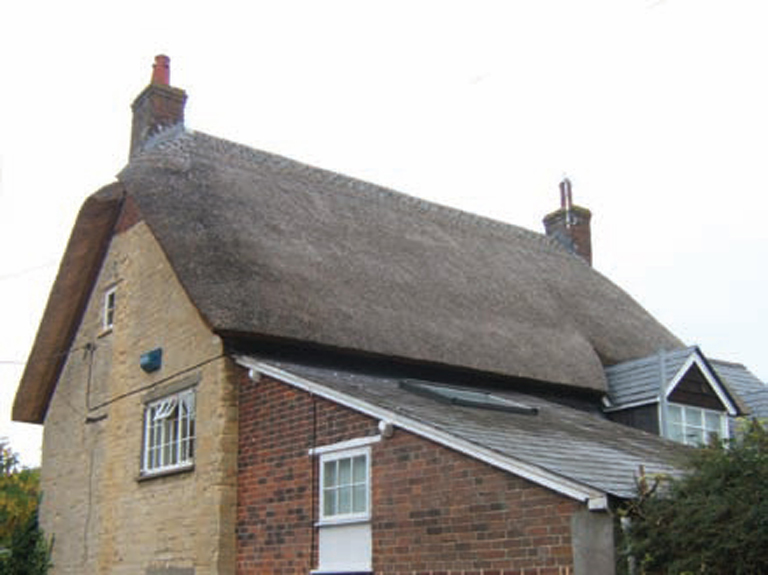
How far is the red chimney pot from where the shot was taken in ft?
59.3

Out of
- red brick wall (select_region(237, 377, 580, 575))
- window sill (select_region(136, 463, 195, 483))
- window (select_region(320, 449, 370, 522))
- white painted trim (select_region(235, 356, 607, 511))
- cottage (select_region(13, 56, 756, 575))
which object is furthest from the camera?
window sill (select_region(136, 463, 195, 483))

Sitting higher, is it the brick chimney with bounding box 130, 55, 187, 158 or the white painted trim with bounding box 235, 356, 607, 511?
the brick chimney with bounding box 130, 55, 187, 158

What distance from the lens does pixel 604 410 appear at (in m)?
16.9

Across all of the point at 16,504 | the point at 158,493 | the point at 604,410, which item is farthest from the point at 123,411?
the point at 604,410

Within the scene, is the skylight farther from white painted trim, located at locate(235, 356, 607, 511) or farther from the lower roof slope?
white painted trim, located at locate(235, 356, 607, 511)

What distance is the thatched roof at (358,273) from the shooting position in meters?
13.3

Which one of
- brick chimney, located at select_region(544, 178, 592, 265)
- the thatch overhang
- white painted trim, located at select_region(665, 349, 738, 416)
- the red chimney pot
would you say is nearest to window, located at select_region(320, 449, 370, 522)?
the thatch overhang

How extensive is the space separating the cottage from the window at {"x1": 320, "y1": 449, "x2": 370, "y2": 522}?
3cm

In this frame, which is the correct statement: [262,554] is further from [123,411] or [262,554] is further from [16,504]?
[16,504]

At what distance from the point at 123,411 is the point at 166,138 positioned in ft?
17.0

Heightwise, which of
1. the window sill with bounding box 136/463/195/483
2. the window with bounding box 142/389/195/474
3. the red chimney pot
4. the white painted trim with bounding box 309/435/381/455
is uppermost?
the red chimney pot

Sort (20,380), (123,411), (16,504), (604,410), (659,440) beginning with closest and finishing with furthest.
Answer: (659,440), (123,411), (604,410), (20,380), (16,504)

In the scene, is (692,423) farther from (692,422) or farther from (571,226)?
(571,226)

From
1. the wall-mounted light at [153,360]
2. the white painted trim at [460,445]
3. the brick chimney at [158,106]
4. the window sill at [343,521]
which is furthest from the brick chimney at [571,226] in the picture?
the window sill at [343,521]
